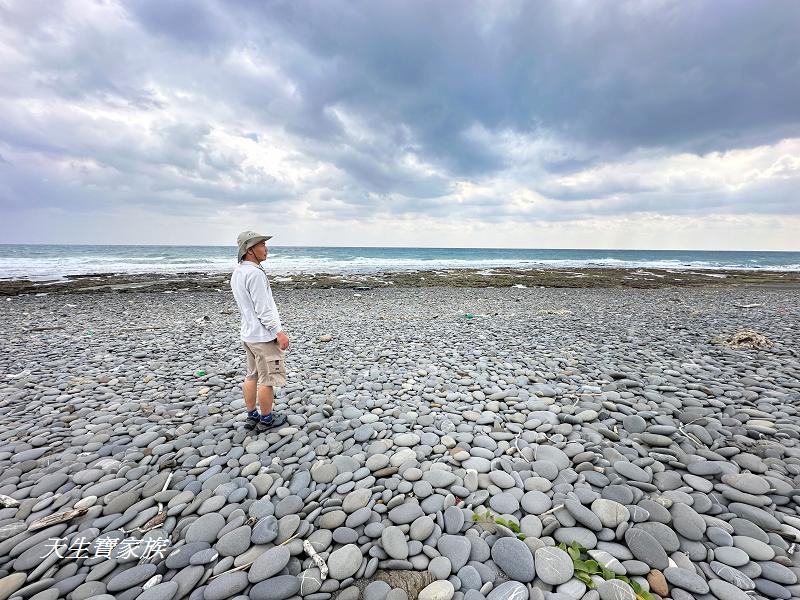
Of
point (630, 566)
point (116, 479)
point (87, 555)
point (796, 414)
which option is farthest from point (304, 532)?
point (796, 414)

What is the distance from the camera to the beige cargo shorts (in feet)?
12.3

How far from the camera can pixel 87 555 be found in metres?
2.32

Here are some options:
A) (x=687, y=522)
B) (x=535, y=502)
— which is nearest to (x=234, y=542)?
(x=535, y=502)

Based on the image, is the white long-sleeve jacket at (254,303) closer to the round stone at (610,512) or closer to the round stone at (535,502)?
the round stone at (535,502)

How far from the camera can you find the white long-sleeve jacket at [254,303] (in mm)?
3521

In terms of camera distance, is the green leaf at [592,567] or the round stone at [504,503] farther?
the round stone at [504,503]

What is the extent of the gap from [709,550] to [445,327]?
291 inches

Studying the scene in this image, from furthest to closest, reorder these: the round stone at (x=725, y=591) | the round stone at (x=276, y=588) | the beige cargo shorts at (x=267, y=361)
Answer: the beige cargo shorts at (x=267, y=361)
the round stone at (x=276, y=588)
the round stone at (x=725, y=591)

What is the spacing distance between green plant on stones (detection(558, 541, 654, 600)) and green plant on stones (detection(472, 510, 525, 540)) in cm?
29

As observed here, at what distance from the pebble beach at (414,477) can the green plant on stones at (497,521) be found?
2cm

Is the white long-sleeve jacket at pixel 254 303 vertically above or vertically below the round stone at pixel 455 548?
above

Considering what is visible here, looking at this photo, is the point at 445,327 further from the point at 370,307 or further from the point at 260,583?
the point at 260,583

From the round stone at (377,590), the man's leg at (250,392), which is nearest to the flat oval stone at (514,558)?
the round stone at (377,590)

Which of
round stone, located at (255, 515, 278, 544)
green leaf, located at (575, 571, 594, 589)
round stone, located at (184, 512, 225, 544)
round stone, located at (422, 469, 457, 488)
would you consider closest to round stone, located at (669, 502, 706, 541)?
green leaf, located at (575, 571, 594, 589)
